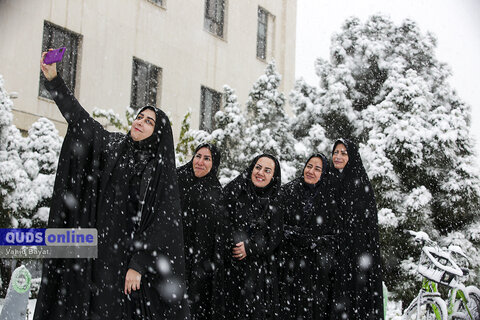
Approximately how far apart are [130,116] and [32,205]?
282 cm

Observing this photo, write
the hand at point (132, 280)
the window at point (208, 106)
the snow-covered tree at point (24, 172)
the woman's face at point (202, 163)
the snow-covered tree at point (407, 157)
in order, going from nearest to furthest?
the hand at point (132, 280), the woman's face at point (202, 163), the snow-covered tree at point (24, 172), the snow-covered tree at point (407, 157), the window at point (208, 106)

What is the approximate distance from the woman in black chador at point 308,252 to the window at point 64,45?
22.4ft

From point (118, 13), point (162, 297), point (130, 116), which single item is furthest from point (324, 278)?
point (118, 13)

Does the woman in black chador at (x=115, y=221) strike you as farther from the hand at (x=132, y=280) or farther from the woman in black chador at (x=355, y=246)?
the woman in black chador at (x=355, y=246)

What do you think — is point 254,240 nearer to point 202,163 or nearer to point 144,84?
point 202,163

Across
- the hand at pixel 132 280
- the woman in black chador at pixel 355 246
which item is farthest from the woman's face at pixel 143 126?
the woman in black chador at pixel 355 246

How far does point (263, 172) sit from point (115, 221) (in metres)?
1.81

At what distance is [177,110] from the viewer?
1309cm

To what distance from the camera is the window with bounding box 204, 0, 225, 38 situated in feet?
46.2

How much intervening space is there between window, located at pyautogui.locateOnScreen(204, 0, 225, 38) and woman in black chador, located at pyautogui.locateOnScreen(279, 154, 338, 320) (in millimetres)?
9754

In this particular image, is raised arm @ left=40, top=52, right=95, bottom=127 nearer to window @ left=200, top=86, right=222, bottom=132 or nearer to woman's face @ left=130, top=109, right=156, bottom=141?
woman's face @ left=130, top=109, right=156, bottom=141

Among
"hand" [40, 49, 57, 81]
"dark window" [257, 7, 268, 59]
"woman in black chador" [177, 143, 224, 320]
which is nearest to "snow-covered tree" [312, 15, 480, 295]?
"woman in black chador" [177, 143, 224, 320]

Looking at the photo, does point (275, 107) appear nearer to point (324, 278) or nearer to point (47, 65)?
point (324, 278)

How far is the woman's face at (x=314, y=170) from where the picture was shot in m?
5.12
